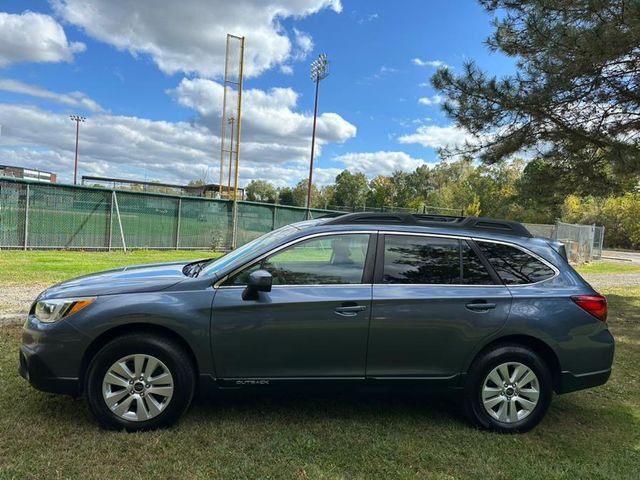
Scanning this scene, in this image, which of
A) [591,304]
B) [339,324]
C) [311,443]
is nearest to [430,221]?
[339,324]

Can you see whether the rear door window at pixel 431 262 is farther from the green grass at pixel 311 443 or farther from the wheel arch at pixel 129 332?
the wheel arch at pixel 129 332

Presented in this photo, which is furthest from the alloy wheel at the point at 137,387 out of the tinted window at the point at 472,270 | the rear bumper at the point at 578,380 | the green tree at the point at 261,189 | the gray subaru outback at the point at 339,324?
the green tree at the point at 261,189

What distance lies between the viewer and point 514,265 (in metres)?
4.29

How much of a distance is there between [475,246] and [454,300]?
0.56 meters

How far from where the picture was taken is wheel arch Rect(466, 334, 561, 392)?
411 cm

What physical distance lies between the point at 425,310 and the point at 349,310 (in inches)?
24.0

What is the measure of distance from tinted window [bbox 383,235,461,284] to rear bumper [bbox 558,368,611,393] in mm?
1195

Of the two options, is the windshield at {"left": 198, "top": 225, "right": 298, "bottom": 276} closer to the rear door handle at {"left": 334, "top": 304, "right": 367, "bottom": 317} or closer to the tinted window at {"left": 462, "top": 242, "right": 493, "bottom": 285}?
the rear door handle at {"left": 334, "top": 304, "right": 367, "bottom": 317}

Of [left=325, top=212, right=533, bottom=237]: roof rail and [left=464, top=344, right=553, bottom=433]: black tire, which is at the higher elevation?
[left=325, top=212, right=533, bottom=237]: roof rail

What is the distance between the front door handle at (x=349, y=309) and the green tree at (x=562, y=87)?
531cm

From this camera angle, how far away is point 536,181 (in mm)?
10570

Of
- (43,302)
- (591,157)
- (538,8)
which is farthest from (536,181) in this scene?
(43,302)

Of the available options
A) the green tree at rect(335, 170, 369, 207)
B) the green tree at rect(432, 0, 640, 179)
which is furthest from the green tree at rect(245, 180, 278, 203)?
the green tree at rect(432, 0, 640, 179)

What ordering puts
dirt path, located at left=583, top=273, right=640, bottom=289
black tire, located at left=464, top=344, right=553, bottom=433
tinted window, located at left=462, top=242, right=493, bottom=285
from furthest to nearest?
dirt path, located at left=583, top=273, right=640, bottom=289 < tinted window, located at left=462, top=242, right=493, bottom=285 < black tire, located at left=464, top=344, right=553, bottom=433
